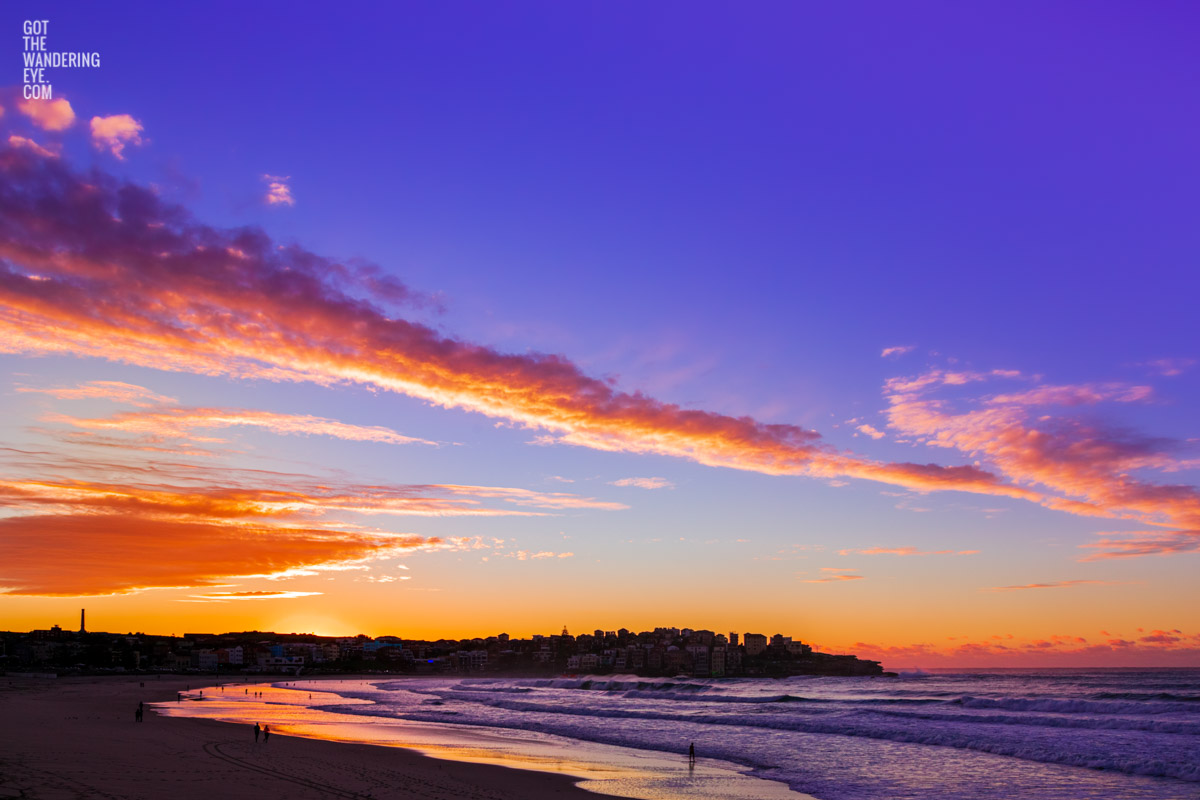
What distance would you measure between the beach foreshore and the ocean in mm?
7623

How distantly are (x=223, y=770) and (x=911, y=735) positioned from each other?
119 ft

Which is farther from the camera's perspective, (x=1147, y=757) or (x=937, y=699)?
(x=937, y=699)

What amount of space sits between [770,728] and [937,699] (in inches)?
1144

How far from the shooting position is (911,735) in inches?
1747

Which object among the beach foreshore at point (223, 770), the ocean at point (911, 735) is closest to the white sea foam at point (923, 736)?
the ocean at point (911, 735)

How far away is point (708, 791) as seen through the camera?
27.1m

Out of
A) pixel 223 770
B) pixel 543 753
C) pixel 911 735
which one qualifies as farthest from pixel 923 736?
pixel 223 770

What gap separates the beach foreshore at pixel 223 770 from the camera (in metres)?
21.1

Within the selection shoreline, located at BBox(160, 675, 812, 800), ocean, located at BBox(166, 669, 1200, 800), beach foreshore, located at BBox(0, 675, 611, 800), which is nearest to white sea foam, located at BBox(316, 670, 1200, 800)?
ocean, located at BBox(166, 669, 1200, 800)

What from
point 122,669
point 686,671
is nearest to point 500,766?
point 686,671

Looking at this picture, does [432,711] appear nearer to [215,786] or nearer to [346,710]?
[346,710]

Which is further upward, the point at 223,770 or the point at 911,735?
the point at 223,770

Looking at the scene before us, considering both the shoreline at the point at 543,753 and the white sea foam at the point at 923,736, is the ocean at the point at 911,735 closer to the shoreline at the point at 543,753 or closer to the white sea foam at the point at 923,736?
the white sea foam at the point at 923,736

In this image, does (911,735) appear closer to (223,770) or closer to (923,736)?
(923,736)
